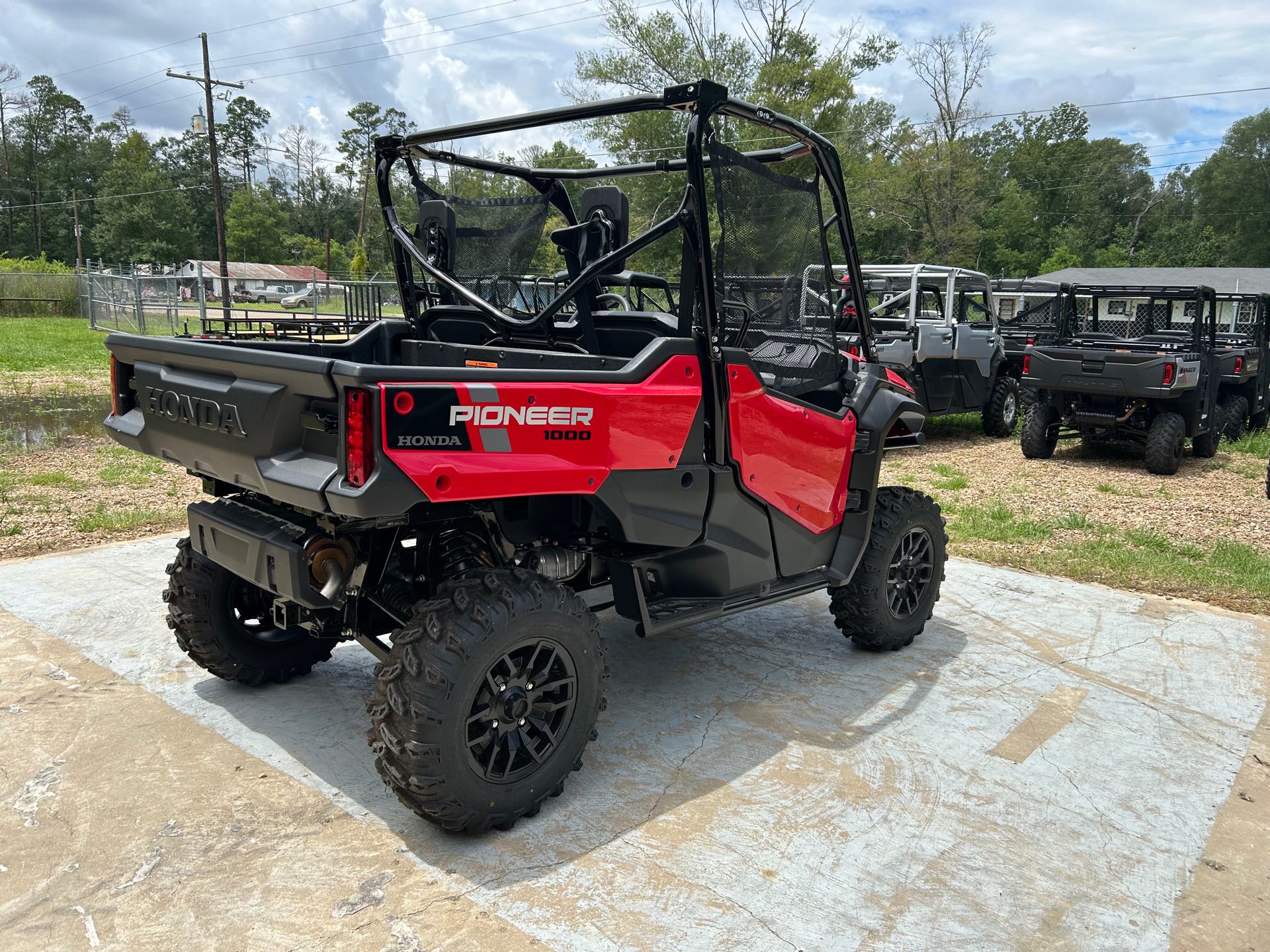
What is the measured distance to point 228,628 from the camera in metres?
3.96

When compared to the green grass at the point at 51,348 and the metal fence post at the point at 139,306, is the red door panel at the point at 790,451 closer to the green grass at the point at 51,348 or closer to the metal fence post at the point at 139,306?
the green grass at the point at 51,348

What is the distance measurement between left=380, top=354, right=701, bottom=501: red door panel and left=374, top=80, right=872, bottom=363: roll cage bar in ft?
1.19

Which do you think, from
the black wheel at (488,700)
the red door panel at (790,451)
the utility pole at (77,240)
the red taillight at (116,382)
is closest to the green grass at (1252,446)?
the red door panel at (790,451)

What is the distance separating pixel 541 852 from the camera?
296 centimetres

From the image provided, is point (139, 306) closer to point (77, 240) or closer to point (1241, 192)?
point (77, 240)

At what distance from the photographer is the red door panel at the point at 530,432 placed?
2664mm

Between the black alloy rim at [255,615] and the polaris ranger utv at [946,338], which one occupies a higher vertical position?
the polaris ranger utv at [946,338]

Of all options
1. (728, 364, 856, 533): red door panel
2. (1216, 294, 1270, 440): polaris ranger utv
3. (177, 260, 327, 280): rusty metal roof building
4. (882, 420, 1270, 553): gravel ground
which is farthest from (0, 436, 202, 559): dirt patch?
(177, 260, 327, 280): rusty metal roof building

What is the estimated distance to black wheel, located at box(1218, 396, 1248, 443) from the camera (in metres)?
11.7

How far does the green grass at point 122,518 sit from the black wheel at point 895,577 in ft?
16.0

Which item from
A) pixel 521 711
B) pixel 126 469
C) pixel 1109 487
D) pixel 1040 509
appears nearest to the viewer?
pixel 521 711

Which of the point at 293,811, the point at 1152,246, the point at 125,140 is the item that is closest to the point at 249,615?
the point at 293,811

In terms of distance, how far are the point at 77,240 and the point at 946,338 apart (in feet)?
247

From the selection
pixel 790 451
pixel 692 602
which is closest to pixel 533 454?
pixel 692 602
